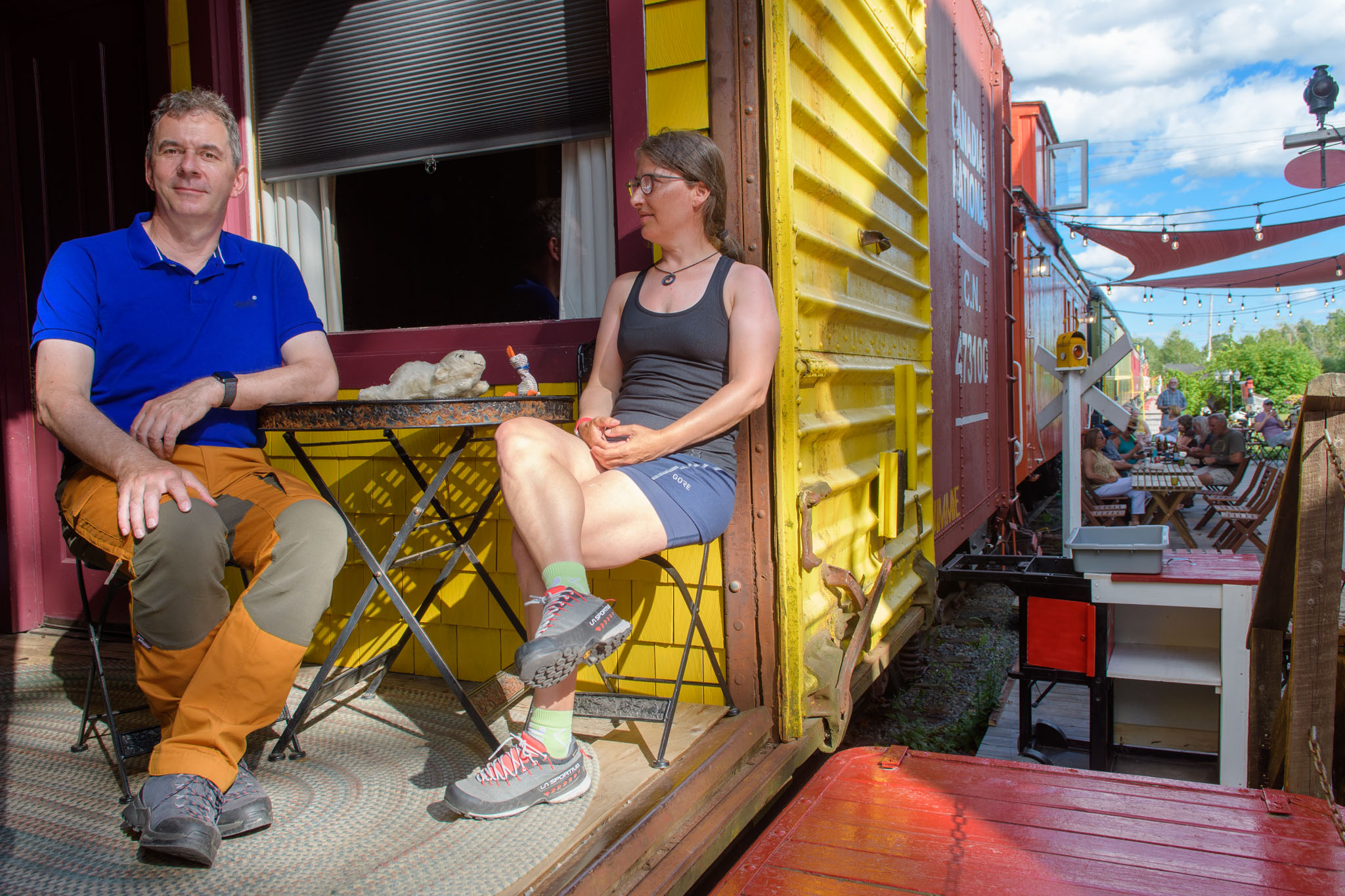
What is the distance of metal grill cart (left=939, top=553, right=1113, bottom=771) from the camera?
337cm

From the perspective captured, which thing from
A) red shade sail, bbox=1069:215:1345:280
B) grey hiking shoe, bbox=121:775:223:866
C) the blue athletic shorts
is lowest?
grey hiking shoe, bbox=121:775:223:866

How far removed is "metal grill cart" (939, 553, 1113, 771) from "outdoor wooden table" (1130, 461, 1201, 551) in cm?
549

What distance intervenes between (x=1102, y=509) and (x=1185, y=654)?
16.9 ft

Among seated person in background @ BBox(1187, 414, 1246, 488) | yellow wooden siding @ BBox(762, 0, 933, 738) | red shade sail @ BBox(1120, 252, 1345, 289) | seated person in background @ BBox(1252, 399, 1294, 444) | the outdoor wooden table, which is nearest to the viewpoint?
yellow wooden siding @ BBox(762, 0, 933, 738)

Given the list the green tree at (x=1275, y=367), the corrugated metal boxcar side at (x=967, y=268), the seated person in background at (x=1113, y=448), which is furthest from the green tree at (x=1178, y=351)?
the corrugated metal boxcar side at (x=967, y=268)

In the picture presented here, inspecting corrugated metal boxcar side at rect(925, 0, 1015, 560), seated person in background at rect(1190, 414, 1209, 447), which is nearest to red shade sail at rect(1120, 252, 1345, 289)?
seated person in background at rect(1190, 414, 1209, 447)

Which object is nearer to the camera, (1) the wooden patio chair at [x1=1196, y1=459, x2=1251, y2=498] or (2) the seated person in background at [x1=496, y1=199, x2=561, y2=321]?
(2) the seated person in background at [x1=496, y1=199, x2=561, y2=321]

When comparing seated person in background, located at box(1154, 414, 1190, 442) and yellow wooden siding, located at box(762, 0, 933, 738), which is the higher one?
yellow wooden siding, located at box(762, 0, 933, 738)

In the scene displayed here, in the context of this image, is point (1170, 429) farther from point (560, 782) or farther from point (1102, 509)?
point (560, 782)

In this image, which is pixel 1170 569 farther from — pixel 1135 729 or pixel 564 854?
pixel 564 854

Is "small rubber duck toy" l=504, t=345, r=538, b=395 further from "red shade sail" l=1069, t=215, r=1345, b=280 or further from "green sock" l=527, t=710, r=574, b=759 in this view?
"red shade sail" l=1069, t=215, r=1345, b=280

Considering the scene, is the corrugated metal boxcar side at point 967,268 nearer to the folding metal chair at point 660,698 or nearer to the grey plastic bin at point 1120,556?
the grey plastic bin at point 1120,556

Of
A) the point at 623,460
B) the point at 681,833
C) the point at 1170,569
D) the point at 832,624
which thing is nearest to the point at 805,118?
the point at 623,460

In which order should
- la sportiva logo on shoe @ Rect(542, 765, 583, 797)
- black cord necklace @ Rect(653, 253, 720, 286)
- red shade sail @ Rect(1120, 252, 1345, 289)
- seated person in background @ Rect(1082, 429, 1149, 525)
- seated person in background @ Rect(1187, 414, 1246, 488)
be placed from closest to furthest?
la sportiva logo on shoe @ Rect(542, 765, 583, 797) < black cord necklace @ Rect(653, 253, 720, 286) < seated person in background @ Rect(1082, 429, 1149, 525) < seated person in background @ Rect(1187, 414, 1246, 488) < red shade sail @ Rect(1120, 252, 1345, 289)
